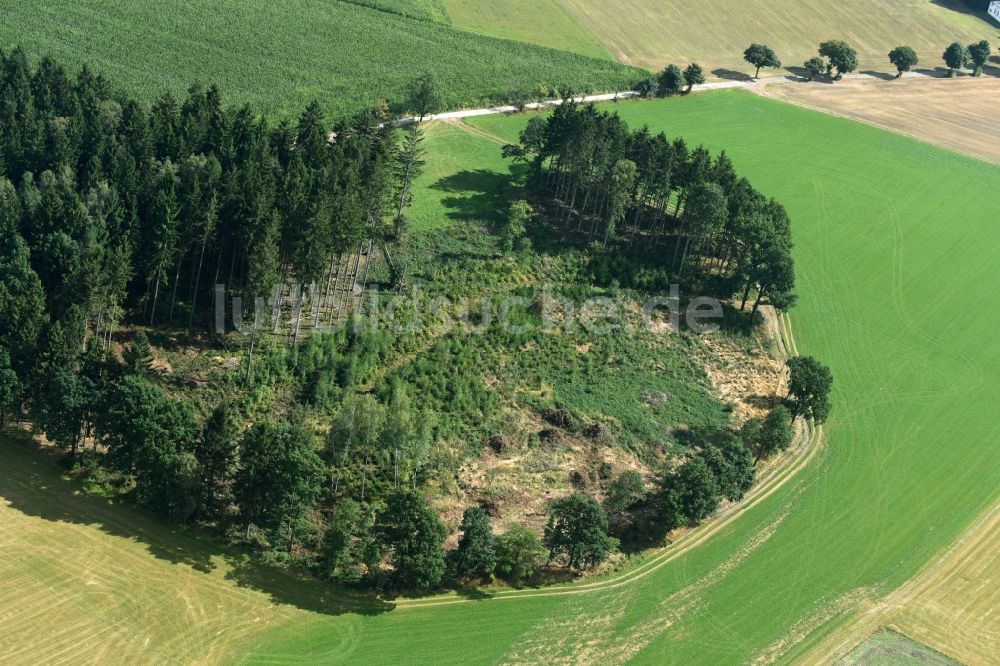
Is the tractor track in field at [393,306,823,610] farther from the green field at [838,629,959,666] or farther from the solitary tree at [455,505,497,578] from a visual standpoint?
the green field at [838,629,959,666]

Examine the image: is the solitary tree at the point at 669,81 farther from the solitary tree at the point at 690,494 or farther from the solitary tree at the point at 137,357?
the solitary tree at the point at 137,357

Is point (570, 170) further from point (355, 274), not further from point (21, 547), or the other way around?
point (21, 547)

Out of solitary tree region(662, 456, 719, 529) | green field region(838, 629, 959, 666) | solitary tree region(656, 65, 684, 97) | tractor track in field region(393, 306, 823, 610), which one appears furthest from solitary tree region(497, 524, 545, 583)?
solitary tree region(656, 65, 684, 97)

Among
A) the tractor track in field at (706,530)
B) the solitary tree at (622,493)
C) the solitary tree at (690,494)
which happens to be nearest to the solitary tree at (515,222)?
the tractor track in field at (706,530)

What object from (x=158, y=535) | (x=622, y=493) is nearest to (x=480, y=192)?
(x=622, y=493)

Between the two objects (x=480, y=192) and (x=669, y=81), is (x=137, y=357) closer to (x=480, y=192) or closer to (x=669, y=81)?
(x=480, y=192)

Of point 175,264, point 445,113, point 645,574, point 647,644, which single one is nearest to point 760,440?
point 645,574

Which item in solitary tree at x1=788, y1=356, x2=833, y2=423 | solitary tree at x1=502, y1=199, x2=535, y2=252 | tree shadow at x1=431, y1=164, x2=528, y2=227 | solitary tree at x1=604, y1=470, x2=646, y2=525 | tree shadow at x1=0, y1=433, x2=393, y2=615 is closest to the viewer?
tree shadow at x1=0, y1=433, x2=393, y2=615
